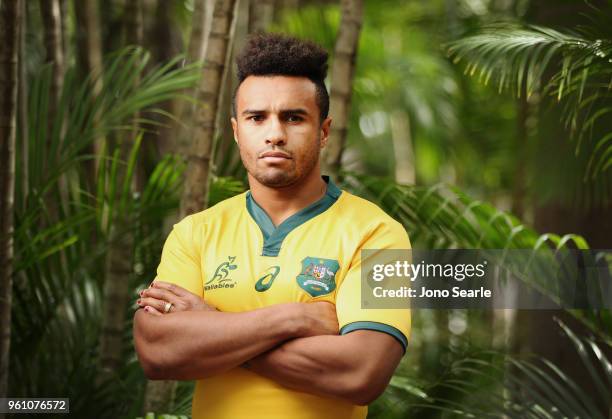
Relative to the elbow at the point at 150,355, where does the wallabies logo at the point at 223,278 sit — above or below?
above

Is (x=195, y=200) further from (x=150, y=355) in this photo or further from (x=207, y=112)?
(x=150, y=355)

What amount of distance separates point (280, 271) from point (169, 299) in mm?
194

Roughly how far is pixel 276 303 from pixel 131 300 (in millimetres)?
1410

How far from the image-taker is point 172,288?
4.82 feet

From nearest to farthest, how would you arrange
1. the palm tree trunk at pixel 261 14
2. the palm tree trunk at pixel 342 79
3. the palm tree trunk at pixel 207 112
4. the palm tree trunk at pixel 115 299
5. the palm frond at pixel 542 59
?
1. the palm frond at pixel 542 59
2. the palm tree trunk at pixel 207 112
3. the palm tree trunk at pixel 342 79
4. the palm tree trunk at pixel 115 299
5. the palm tree trunk at pixel 261 14

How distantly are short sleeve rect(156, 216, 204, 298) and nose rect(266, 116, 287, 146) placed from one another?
0.23 meters

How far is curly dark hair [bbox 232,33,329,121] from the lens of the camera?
144 centimetres

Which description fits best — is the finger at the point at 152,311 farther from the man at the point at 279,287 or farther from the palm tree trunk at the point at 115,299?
the palm tree trunk at the point at 115,299

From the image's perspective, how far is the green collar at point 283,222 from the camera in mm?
1463

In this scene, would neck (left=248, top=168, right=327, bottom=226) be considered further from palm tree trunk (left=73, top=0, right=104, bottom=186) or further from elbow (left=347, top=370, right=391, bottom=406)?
palm tree trunk (left=73, top=0, right=104, bottom=186)

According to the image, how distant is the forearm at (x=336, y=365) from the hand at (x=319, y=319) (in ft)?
0.06

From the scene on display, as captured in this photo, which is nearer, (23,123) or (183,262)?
(183,262)

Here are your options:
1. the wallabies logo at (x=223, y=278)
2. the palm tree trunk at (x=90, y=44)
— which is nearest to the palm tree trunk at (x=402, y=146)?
the palm tree trunk at (x=90, y=44)

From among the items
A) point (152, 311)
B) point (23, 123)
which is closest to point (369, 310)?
point (152, 311)
